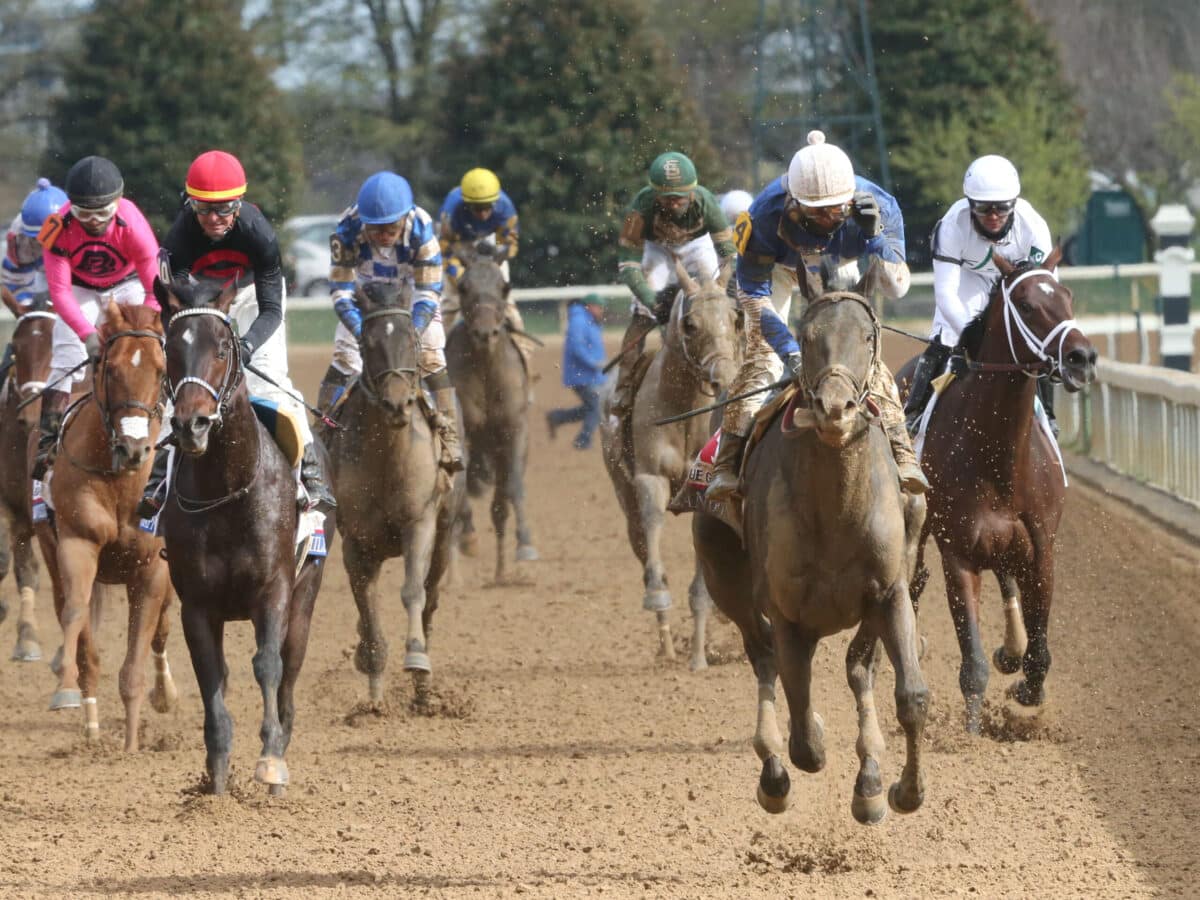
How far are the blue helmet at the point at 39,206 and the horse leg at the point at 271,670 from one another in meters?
4.85

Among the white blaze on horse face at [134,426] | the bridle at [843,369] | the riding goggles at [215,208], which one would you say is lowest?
the white blaze on horse face at [134,426]

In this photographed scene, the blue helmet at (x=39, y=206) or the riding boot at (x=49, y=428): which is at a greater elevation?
the blue helmet at (x=39, y=206)

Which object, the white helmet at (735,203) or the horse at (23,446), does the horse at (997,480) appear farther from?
the white helmet at (735,203)

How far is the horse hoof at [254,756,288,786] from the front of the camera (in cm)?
728

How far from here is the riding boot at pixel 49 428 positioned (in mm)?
9195

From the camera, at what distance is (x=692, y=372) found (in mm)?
10250

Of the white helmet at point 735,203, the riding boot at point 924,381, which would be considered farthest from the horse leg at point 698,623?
the white helmet at point 735,203

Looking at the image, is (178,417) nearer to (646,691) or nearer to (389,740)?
(389,740)

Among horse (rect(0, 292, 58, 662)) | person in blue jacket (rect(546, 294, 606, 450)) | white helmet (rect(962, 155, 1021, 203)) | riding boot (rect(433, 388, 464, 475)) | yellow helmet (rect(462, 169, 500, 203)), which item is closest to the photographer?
white helmet (rect(962, 155, 1021, 203))

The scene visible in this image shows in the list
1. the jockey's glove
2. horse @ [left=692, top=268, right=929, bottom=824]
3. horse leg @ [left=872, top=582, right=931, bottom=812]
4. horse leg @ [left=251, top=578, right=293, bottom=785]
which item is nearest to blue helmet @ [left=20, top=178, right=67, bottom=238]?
horse leg @ [left=251, top=578, right=293, bottom=785]

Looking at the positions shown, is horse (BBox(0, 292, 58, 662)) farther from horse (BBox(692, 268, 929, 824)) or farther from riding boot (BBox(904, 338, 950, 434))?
horse (BBox(692, 268, 929, 824))

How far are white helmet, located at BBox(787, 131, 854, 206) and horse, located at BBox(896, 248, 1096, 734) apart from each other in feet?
→ 4.82

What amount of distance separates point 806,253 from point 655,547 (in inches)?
135

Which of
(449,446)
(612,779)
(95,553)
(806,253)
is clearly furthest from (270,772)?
(449,446)
